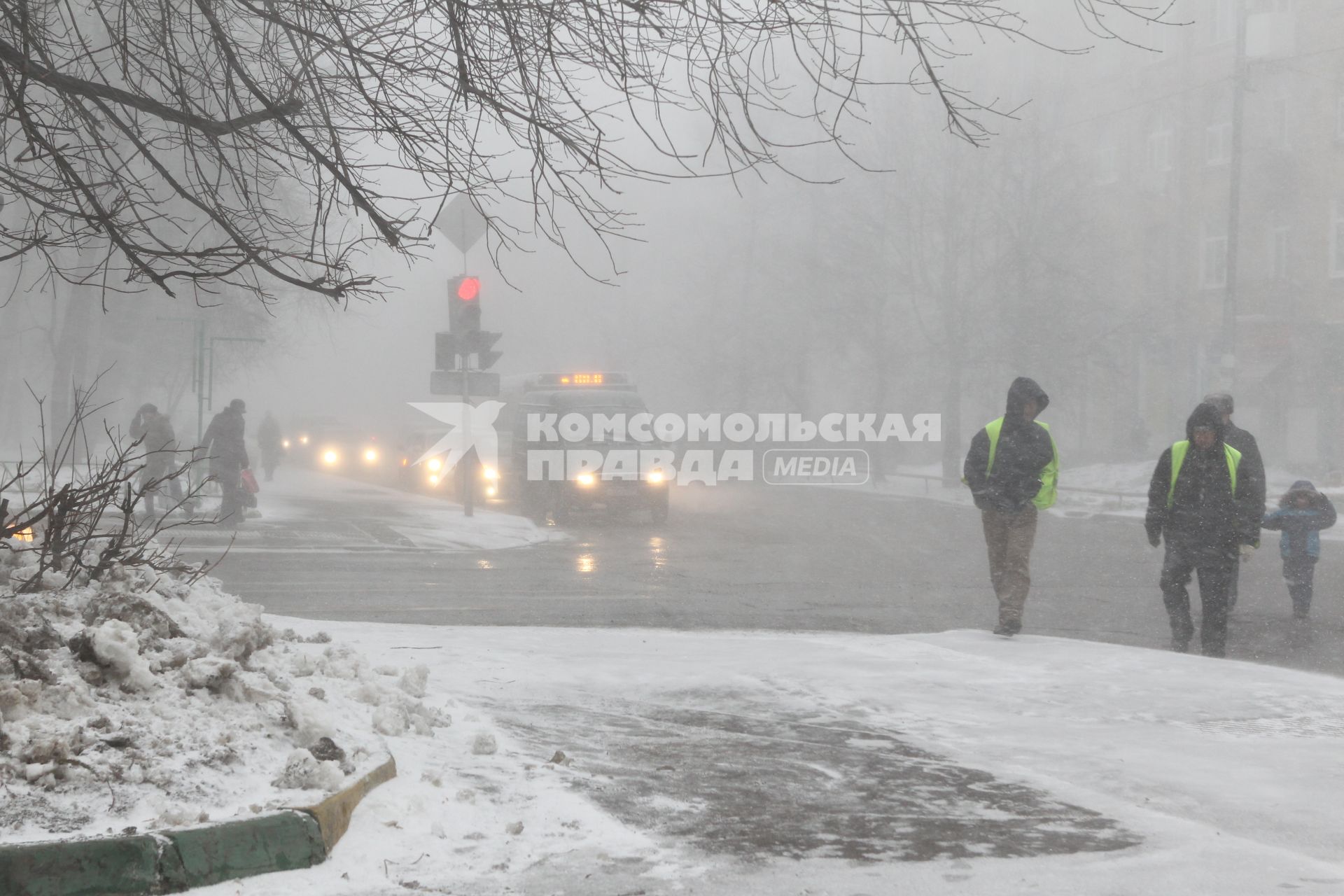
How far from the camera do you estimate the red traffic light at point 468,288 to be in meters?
19.4

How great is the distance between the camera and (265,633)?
19.1ft

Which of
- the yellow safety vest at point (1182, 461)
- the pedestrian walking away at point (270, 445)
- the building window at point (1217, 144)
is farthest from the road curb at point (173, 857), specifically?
the building window at point (1217, 144)

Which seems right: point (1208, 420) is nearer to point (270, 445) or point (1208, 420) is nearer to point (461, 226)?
point (461, 226)

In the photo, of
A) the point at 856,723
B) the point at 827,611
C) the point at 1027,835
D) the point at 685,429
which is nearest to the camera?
the point at 1027,835

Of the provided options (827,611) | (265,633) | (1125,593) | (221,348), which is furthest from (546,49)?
(221,348)

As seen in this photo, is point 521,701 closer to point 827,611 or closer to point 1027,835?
point 1027,835

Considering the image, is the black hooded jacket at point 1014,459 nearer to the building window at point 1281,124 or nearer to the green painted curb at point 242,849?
the green painted curb at point 242,849

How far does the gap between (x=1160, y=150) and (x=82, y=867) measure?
4288cm

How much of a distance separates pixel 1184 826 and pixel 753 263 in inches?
1711

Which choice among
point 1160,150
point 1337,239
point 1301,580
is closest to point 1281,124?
point 1337,239

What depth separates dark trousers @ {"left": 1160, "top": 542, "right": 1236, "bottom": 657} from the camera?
8711 millimetres

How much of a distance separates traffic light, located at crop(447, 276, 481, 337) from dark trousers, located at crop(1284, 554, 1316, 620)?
38.8 ft

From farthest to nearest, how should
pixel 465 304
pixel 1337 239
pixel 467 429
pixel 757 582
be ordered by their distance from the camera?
pixel 1337 239 → pixel 467 429 → pixel 465 304 → pixel 757 582

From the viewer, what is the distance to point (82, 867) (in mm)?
3697
